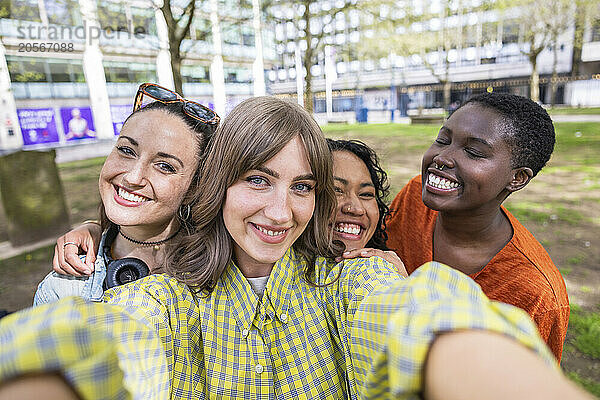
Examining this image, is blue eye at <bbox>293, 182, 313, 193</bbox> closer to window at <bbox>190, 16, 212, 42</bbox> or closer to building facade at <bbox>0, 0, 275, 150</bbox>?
window at <bbox>190, 16, 212, 42</bbox>

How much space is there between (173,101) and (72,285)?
0.97 metres

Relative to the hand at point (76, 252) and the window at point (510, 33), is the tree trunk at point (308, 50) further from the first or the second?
the window at point (510, 33)

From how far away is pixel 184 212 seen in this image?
5.91 ft

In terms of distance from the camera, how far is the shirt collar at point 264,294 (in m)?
1.52

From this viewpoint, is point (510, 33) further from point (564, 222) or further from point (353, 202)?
point (353, 202)

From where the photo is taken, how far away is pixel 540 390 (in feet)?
2.22

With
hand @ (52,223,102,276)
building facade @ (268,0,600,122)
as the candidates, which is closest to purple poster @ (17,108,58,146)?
building facade @ (268,0,600,122)

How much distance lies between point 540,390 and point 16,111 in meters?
19.8

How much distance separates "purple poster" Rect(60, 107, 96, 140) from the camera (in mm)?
18188

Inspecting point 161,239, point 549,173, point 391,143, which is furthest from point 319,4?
point 161,239

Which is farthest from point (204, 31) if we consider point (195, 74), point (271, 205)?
point (195, 74)

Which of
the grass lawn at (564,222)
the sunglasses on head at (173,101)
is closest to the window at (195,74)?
the grass lawn at (564,222)

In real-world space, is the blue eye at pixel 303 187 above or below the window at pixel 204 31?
below

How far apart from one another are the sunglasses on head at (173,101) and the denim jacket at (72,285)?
796mm
